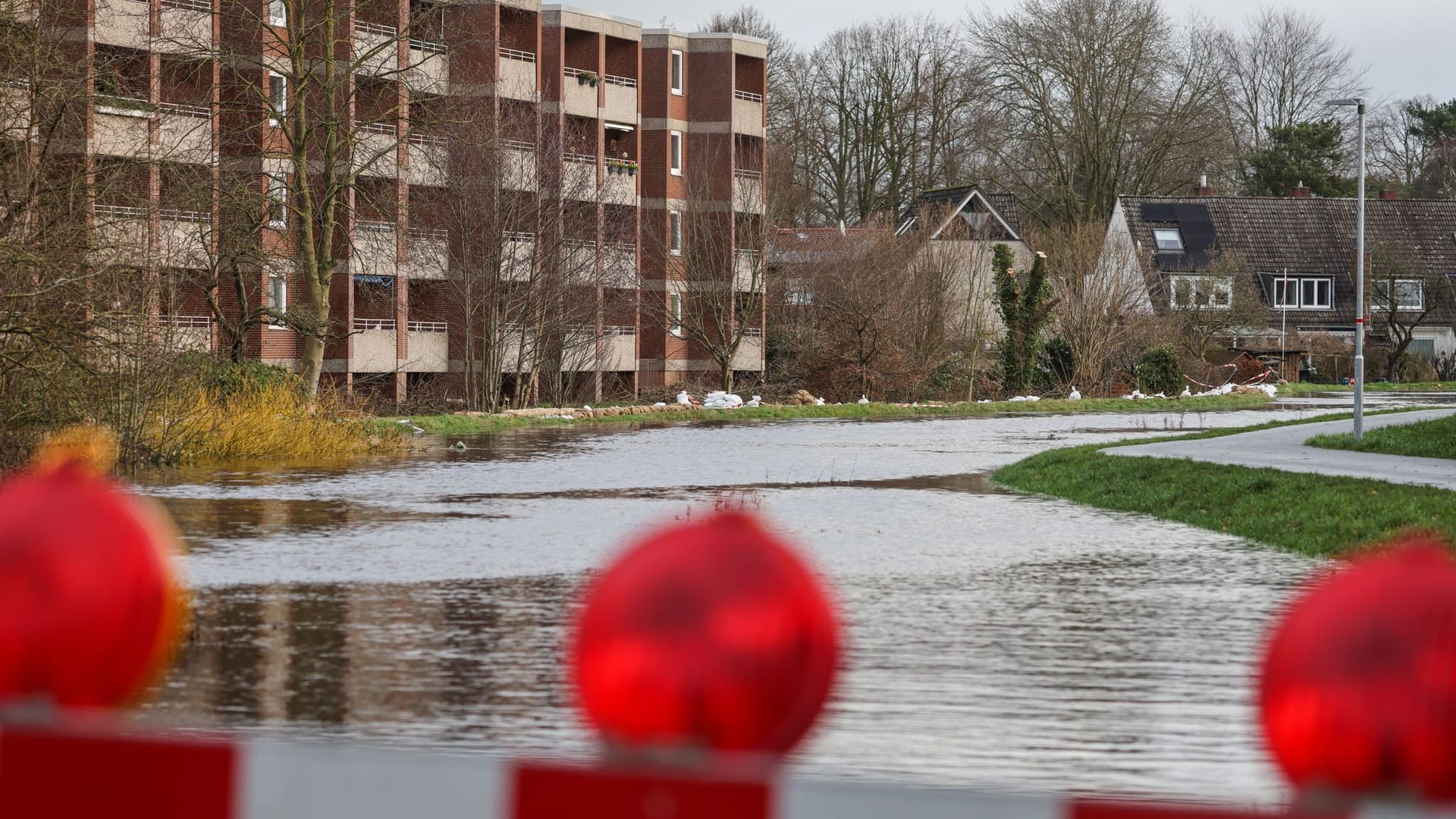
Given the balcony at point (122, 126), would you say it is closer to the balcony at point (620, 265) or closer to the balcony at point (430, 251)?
the balcony at point (430, 251)

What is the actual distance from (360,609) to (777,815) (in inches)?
379

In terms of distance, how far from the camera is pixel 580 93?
186 ft

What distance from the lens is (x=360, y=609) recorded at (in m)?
10.8

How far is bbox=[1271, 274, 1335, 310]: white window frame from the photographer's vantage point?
78438 mm

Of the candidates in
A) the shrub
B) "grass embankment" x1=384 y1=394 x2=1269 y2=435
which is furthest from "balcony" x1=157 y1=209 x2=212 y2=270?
the shrub

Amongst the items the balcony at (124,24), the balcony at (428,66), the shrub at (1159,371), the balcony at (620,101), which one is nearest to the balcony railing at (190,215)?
the balcony at (124,24)

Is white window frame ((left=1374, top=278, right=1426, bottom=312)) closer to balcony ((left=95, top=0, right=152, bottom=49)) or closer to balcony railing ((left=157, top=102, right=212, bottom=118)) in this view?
balcony railing ((left=157, top=102, right=212, bottom=118))

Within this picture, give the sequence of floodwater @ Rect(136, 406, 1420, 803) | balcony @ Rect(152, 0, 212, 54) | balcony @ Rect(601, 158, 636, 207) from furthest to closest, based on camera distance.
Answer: balcony @ Rect(601, 158, 636, 207) < balcony @ Rect(152, 0, 212, 54) < floodwater @ Rect(136, 406, 1420, 803)

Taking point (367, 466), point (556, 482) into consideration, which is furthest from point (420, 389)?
point (556, 482)

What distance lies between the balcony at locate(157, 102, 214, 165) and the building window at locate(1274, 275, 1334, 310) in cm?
5173

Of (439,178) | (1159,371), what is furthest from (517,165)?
(1159,371)

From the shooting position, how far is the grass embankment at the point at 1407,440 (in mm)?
23516

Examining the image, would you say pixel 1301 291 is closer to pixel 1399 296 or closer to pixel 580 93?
pixel 1399 296

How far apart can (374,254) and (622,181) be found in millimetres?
12337
